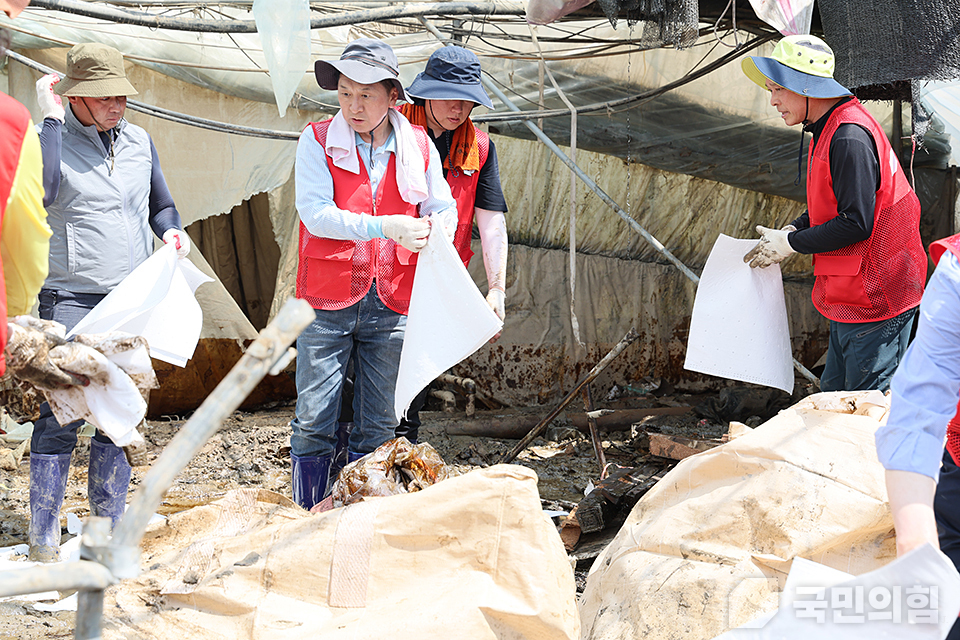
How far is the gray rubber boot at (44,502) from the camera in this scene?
3.04 m

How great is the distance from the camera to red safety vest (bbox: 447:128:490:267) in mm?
3270

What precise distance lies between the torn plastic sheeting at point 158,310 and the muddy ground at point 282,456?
1371mm

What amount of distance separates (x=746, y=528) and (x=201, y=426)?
5.04 ft

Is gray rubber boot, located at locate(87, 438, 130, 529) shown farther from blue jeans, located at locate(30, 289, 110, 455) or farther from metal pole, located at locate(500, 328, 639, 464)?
metal pole, located at locate(500, 328, 639, 464)

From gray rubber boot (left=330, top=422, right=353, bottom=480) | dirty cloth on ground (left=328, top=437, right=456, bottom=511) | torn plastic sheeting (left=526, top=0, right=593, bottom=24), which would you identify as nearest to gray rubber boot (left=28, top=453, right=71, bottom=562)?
gray rubber boot (left=330, top=422, right=353, bottom=480)

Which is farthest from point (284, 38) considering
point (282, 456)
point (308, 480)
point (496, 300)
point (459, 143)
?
point (282, 456)

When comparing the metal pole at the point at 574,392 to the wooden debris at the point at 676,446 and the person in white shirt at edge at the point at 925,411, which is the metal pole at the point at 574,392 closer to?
the wooden debris at the point at 676,446

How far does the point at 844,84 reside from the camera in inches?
131

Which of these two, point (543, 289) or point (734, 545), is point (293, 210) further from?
point (734, 545)

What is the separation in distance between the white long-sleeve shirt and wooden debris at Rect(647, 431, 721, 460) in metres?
1.58

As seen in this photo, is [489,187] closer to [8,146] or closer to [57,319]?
[57,319]

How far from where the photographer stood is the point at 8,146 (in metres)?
1.48

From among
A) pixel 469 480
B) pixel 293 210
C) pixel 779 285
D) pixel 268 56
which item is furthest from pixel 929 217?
pixel 469 480

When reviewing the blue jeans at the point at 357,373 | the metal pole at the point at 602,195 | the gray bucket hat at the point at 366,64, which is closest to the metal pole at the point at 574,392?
the metal pole at the point at 602,195
